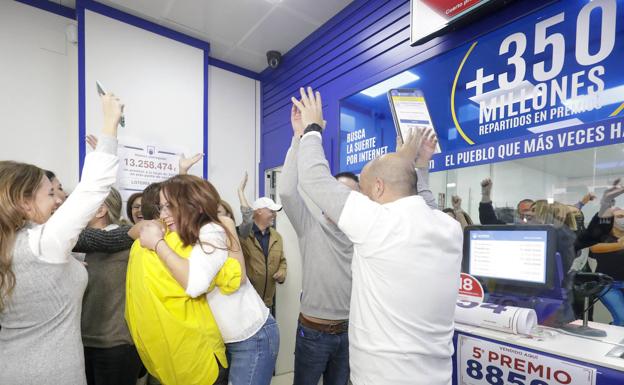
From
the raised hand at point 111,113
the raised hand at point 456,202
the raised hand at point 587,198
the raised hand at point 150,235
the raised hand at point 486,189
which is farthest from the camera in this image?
the raised hand at point 456,202

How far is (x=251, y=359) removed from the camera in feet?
4.09

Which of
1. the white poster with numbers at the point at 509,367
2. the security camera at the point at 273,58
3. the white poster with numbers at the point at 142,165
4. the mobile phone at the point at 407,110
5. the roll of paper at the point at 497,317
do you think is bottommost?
the white poster with numbers at the point at 509,367

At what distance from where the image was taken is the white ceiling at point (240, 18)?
295cm

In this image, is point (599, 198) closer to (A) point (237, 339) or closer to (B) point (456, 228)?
(B) point (456, 228)

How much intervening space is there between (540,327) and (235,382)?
4.68 feet

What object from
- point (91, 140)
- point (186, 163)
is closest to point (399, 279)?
point (186, 163)

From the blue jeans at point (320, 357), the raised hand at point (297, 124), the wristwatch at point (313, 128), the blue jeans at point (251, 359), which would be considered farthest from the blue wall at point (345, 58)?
the blue jeans at point (251, 359)

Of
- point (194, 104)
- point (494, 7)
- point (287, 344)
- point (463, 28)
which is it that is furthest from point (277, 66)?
point (287, 344)

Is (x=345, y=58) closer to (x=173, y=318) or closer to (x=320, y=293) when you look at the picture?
(x=320, y=293)

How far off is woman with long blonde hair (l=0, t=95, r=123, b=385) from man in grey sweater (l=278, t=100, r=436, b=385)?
0.78 metres

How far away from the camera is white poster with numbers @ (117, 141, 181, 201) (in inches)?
119

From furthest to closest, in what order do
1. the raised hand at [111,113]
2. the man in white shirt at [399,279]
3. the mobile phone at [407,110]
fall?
the mobile phone at [407,110], the raised hand at [111,113], the man in white shirt at [399,279]

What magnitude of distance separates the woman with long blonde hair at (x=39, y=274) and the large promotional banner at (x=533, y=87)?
1.94m

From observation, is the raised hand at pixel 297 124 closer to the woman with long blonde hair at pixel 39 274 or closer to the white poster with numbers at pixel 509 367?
the woman with long blonde hair at pixel 39 274
